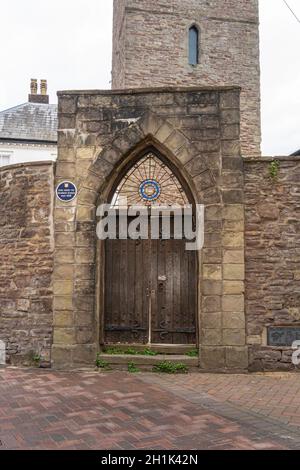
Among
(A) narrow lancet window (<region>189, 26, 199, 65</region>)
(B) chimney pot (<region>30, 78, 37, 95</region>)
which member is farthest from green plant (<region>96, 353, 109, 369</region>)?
(B) chimney pot (<region>30, 78, 37, 95</region>)

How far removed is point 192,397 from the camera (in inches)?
203

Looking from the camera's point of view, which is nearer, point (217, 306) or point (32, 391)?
point (32, 391)

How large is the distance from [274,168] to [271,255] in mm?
1316

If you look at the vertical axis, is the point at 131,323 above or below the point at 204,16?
below

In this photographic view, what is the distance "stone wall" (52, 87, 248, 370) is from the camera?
653 cm

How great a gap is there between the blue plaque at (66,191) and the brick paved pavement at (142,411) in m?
2.62

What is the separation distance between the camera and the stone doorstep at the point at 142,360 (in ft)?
21.5

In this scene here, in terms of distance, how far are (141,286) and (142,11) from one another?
1368 centimetres

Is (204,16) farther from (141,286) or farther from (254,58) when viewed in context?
(141,286)

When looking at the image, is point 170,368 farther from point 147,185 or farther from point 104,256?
point 147,185

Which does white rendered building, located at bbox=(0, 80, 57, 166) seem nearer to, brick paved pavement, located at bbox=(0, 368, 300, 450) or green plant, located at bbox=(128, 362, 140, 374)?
green plant, located at bbox=(128, 362, 140, 374)

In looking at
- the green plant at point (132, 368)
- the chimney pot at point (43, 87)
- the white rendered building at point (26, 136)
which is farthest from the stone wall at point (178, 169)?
the chimney pot at point (43, 87)

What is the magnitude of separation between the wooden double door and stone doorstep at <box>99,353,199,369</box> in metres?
0.41

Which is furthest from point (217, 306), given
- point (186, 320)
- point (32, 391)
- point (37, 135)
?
point (37, 135)
